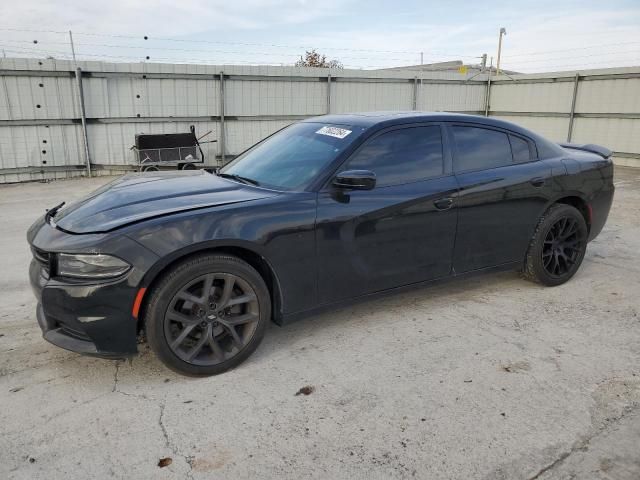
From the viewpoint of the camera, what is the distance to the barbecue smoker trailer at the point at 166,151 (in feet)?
36.4

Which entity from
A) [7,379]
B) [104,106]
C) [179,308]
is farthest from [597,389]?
[104,106]

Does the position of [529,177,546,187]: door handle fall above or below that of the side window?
below

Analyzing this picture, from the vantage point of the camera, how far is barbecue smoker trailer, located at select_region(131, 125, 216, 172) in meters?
11.1

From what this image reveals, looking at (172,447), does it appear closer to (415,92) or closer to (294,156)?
(294,156)

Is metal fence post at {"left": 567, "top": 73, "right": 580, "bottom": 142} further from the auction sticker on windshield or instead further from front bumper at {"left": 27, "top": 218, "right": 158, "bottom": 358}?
front bumper at {"left": 27, "top": 218, "right": 158, "bottom": 358}

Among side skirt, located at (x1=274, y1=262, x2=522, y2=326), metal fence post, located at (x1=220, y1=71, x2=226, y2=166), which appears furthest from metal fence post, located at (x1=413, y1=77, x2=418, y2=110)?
side skirt, located at (x1=274, y1=262, x2=522, y2=326)

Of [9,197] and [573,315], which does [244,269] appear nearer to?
[573,315]

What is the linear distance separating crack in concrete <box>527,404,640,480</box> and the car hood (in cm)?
211

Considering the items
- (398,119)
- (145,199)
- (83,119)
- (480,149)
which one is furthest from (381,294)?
(83,119)

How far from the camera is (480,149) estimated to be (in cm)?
405

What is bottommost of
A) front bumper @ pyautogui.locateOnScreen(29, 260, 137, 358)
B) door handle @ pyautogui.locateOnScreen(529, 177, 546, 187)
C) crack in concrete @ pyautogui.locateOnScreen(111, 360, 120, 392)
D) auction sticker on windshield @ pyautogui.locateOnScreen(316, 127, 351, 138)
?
crack in concrete @ pyautogui.locateOnScreen(111, 360, 120, 392)


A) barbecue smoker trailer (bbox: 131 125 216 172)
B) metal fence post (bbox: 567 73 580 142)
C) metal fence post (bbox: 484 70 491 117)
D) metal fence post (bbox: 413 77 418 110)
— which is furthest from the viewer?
metal fence post (bbox: 484 70 491 117)

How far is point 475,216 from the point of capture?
3906 mm

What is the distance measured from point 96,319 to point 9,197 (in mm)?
7915
